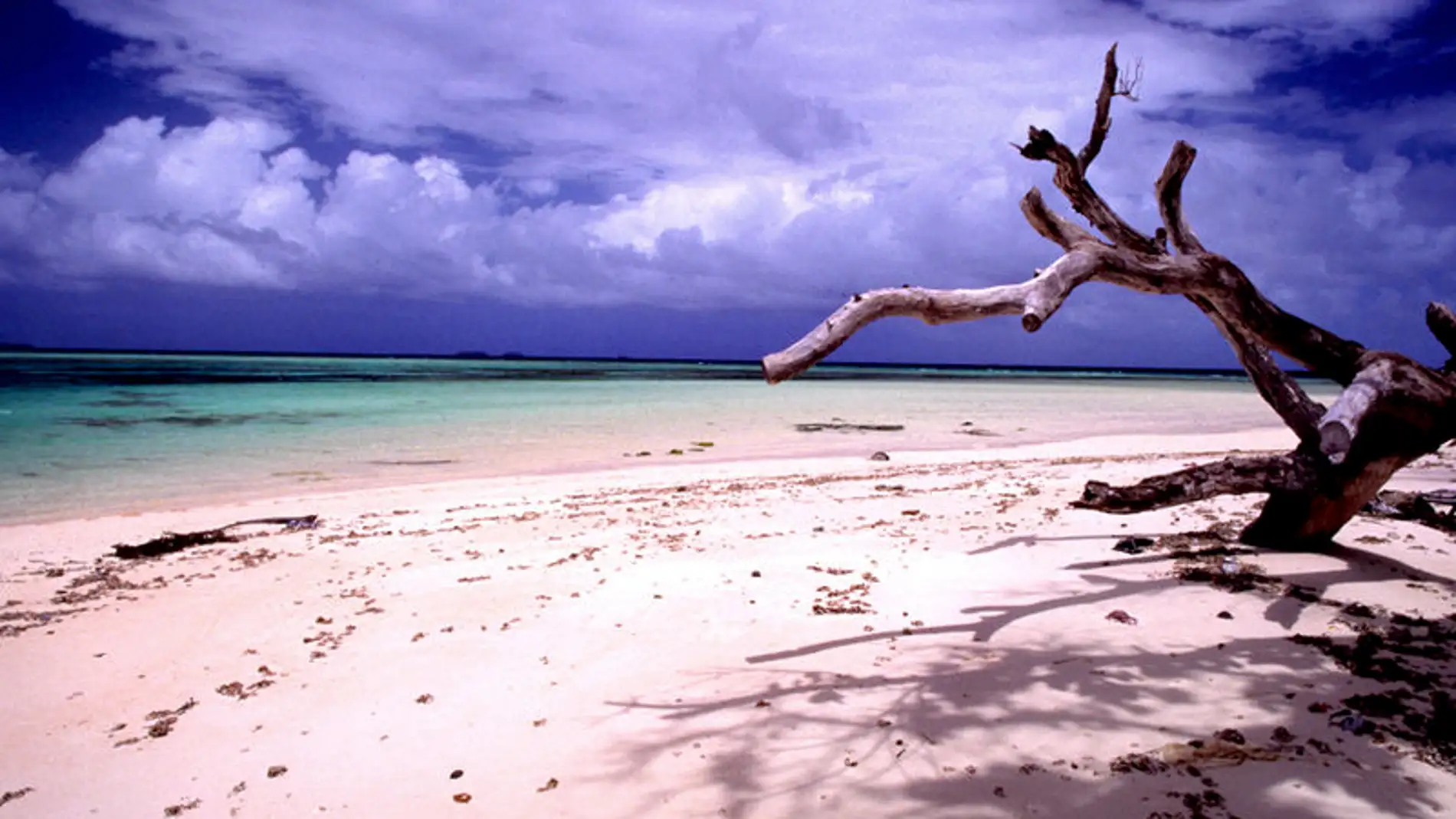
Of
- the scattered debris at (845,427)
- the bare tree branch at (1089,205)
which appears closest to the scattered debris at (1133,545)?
the bare tree branch at (1089,205)

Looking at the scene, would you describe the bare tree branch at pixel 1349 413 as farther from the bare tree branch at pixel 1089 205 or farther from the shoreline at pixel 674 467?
the shoreline at pixel 674 467

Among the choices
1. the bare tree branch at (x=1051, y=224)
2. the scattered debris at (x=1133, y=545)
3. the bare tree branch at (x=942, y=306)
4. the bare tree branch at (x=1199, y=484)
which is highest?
the bare tree branch at (x=1051, y=224)

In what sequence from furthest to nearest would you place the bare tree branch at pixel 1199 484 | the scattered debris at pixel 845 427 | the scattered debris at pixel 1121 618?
the scattered debris at pixel 845 427 → the bare tree branch at pixel 1199 484 → the scattered debris at pixel 1121 618

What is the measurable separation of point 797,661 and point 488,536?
4.75 m

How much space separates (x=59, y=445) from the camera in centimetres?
1692

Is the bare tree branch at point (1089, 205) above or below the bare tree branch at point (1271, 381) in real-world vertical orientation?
above

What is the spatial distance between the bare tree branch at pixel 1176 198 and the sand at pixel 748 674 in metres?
2.34

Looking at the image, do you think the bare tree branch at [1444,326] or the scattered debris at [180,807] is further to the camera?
the bare tree branch at [1444,326]

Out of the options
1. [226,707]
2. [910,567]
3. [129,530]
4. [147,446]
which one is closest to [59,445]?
[147,446]

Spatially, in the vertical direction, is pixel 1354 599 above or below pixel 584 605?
above

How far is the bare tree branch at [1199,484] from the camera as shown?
5.14 metres

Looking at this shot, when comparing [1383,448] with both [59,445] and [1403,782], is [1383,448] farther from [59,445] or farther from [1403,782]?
[59,445]

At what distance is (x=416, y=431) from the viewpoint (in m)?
21.6

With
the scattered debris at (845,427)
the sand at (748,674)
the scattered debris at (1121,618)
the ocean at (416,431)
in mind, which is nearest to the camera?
the sand at (748,674)
